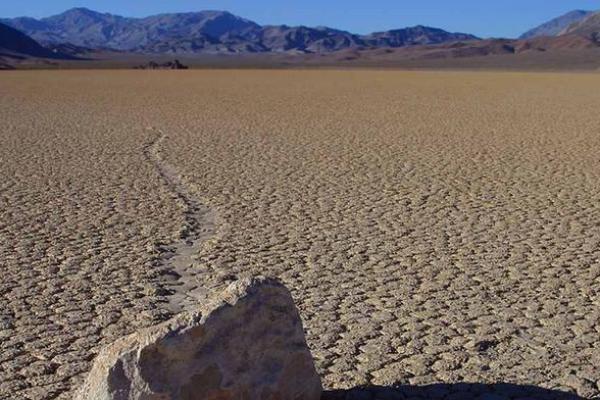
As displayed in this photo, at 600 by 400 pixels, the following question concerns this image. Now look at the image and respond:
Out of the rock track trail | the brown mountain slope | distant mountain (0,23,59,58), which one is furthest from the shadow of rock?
the brown mountain slope

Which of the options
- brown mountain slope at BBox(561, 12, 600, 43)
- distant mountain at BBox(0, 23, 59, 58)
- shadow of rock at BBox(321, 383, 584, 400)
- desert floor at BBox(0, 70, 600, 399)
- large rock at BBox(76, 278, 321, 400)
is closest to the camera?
large rock at BBox(76, 278, 321, 400)

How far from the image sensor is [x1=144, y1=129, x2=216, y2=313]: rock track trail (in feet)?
17.4

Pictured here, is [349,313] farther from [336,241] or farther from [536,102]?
[536,102]

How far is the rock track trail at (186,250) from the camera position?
17.4ft

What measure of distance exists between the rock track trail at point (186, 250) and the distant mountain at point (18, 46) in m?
101

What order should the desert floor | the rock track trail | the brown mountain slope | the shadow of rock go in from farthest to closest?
1. the brown mountain slope
2. the rock track trail
3. the desert floor
4. the shadow of rock

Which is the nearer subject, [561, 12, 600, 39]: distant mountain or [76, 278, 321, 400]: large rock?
[76, 278, 321, 400]: large rock

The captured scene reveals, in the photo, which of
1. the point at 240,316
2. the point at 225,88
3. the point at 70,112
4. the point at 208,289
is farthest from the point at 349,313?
the point at 225,88

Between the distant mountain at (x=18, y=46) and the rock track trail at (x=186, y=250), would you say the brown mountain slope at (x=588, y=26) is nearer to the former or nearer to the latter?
the distant mountain at (x=18, y=46)

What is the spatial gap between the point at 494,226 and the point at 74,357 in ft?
12.6

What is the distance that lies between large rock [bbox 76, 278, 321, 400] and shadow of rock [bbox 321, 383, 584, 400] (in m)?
0.48

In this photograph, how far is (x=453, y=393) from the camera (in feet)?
12.6

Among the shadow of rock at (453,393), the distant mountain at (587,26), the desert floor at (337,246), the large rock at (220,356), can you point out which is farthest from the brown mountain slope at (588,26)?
the large rock at (220,356)

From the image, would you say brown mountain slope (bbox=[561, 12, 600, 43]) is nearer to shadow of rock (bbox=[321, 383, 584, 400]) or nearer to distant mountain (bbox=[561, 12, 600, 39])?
distant mountain (bbox=[561, 12, 600, 39])
